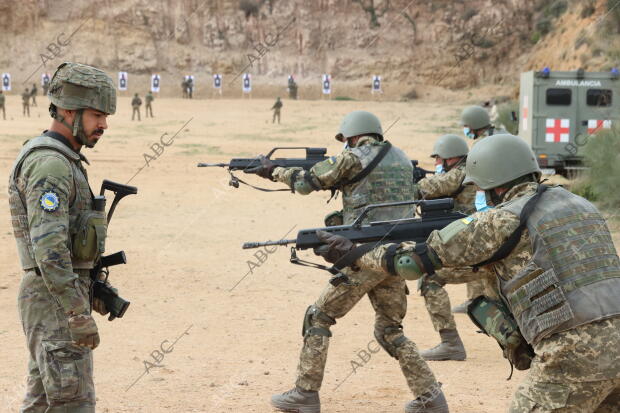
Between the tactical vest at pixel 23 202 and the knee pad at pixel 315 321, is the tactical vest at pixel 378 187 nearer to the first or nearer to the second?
the knee pad at pixel 315 321

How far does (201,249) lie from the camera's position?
11633 millimetres

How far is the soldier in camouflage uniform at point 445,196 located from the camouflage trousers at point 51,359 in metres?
3.82

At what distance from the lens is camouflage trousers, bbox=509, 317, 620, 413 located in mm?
3604

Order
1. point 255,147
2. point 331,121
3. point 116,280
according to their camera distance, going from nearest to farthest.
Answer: point 116,280 → point 255,147 → point 331,121

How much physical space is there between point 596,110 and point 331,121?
17.9m

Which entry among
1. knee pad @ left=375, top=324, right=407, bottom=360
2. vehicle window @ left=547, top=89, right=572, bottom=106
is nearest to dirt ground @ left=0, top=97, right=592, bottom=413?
knee pad @ left=375, top=324, right=407, bottom=360

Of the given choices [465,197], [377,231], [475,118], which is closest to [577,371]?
[377,231]

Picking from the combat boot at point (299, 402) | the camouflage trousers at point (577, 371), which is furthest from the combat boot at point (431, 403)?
the camouflage trousers at point (577, 371)

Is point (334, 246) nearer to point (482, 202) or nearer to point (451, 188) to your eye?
point (482, 202)

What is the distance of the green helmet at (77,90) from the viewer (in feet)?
13.3

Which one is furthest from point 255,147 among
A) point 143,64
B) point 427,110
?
point 143,64

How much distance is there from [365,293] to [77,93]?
2631 millimetres

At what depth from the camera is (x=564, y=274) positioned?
364 centimetres

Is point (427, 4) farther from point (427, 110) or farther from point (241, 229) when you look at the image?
point (241, 229)
